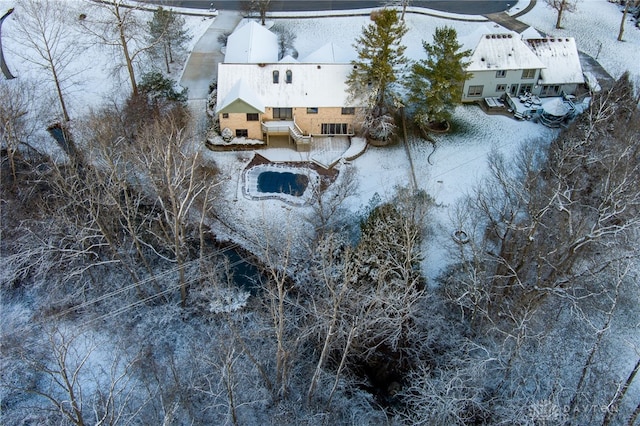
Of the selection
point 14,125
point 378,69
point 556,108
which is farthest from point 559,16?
point 14,125

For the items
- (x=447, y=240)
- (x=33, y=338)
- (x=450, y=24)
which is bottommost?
(x=33, y=338)

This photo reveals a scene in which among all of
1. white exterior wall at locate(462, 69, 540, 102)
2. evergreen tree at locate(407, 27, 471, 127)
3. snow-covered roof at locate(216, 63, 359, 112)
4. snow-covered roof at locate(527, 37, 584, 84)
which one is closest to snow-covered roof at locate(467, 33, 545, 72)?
white exterior wall at locate(462, 69, 540, 102)

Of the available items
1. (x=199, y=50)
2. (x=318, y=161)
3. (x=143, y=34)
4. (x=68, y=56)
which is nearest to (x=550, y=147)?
(x=318, y=161)

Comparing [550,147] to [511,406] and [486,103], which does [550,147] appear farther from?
[511,406]

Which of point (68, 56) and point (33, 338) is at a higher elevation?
point (68, 56)

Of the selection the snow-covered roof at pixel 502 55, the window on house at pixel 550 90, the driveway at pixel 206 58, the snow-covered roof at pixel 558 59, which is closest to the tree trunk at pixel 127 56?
the driveway at pixel 206 58

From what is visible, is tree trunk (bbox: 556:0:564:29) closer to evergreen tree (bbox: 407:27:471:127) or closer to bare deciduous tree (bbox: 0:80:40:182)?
evergreen tree (bbox: 407:27:471:127)

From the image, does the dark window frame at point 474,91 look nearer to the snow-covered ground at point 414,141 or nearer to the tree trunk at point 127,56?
the snow-covered ground at point 414,141
